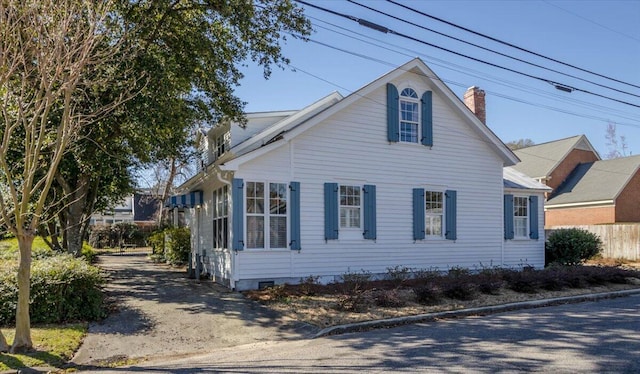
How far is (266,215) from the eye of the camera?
12906 millimetres

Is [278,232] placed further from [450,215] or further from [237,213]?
[450,215]

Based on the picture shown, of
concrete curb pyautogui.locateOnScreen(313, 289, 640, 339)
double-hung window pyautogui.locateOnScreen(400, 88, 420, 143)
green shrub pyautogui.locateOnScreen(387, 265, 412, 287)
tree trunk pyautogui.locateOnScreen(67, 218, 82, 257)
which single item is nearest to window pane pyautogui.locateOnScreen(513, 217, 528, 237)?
concrete curb pyautogui.locateOnScreen(313, 289, 640, 339)

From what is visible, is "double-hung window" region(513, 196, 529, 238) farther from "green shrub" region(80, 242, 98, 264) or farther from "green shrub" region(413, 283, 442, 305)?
"green shrub" region(80, 242, 98, 264)

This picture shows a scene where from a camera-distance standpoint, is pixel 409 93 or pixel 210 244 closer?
pixel 409 93

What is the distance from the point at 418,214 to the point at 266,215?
5.01m

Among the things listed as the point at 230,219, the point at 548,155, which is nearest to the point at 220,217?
the point at 230,219

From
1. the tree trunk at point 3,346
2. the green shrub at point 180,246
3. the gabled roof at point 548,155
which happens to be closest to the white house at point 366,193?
the green shrub at point 180,246

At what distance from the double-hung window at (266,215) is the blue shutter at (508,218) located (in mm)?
8534

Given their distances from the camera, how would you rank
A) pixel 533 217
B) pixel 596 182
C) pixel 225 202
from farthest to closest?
pixel 596 182 → pixel 533 217 → pixel 225 202

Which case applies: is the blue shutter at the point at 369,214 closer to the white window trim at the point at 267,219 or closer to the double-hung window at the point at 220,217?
the white window trim at the point at 267,219

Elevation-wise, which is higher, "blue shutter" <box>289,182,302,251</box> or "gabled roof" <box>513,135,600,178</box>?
"gabled roof" <box>513,135,600,178</box>

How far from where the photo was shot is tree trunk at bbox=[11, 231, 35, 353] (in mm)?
6895

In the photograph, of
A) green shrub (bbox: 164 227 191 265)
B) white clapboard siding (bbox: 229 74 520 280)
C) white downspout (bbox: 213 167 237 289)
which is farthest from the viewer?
green shrub (bbox: 164 227 191 265)

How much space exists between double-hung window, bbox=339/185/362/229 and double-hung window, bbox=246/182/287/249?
184cm
